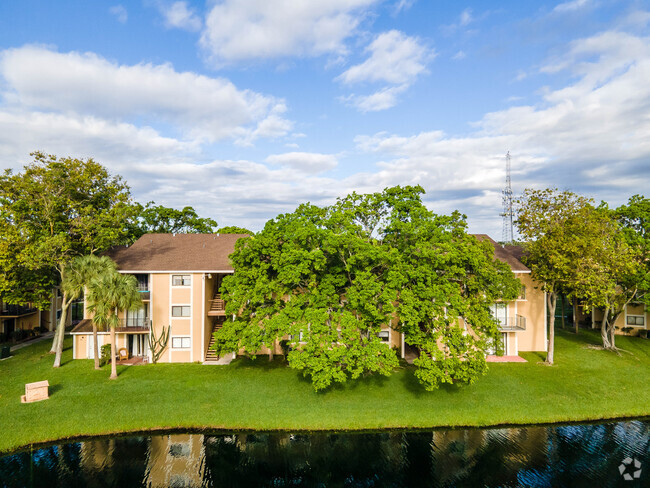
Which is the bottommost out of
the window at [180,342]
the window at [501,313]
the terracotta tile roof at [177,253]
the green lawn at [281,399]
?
the green lawn at [281,399]

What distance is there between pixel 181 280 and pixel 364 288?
57.1 feet

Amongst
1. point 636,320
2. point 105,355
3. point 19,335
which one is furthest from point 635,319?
point 19,335

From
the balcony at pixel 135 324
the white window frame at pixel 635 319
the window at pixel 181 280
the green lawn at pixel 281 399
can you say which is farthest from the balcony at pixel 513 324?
the balcony at pixel 135 324

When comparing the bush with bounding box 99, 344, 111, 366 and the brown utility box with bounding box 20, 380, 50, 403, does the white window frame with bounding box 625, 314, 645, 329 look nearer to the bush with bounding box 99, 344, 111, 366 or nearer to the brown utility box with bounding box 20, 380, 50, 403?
the bush with bounding box 99, 344, 111, 366

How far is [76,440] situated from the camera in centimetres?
2112

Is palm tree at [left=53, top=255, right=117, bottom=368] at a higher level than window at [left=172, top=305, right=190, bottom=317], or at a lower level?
higher

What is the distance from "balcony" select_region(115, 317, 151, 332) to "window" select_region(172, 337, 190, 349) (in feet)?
8.15

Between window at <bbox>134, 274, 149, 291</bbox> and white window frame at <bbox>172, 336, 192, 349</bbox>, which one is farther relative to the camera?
window at <bbox>134, 274, 149, 291</bbox>

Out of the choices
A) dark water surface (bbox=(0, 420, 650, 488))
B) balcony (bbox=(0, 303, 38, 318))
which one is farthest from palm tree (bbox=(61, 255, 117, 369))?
balcony (bbox=(0, 303, 38, 318))

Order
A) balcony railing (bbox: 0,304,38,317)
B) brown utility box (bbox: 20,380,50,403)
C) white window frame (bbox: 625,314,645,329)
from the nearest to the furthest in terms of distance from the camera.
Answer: brown utility box (bbox: 20,380,50,403) < white window frame (bbox: 625,314,645,329) < balcony railing (bbox: 0,304,38,317)

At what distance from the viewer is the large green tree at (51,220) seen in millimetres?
29141

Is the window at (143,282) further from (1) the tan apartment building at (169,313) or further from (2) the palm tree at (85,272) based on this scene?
(2) the palm tree at (85,272)

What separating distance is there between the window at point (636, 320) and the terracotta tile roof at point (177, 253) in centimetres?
4289

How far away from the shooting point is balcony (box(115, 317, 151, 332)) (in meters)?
31.7
